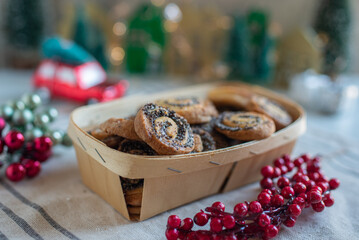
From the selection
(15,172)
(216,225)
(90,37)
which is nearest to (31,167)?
(15,172)

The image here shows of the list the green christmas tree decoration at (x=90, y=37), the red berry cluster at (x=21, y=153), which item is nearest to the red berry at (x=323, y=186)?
the red berry cluster at (x=21, y=153)

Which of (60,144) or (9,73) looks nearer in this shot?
(60,144)

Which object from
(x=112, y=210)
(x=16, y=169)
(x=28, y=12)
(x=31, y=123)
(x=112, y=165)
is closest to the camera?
(x=112, y=165)

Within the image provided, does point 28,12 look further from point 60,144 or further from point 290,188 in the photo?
point 290,188

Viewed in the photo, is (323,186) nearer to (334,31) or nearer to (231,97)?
(231,97)

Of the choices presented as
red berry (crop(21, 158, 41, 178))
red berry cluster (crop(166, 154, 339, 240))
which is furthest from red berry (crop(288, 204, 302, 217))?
red berry (crop(21, 158, 41, 178))

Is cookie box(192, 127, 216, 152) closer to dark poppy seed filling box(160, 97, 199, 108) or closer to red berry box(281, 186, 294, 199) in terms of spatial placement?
dark poppy seed filling box(160, 97, 199, 108)

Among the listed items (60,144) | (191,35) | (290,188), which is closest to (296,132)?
(290,188)
